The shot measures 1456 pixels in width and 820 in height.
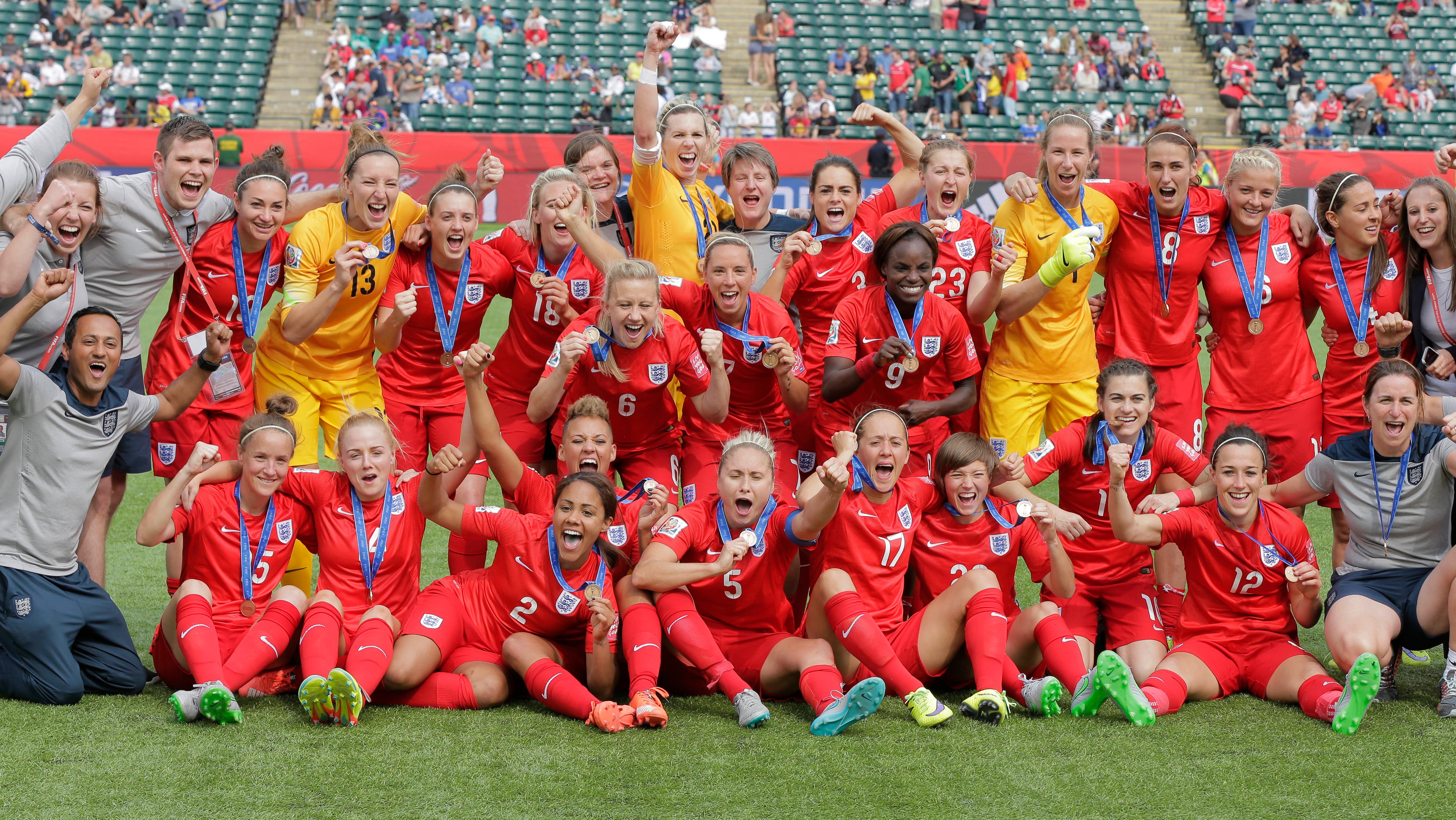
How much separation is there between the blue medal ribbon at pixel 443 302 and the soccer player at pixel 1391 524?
302cm

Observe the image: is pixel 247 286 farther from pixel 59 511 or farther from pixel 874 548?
pixel 874 548

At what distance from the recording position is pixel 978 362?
5441 millimetres

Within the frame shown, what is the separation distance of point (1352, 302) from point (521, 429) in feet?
11.7

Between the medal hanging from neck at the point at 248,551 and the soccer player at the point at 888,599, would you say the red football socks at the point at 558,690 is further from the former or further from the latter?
the medal hanging from neck at the point at 248,551

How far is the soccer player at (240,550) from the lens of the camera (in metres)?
4.57

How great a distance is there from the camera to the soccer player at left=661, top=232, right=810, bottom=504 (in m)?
5.19

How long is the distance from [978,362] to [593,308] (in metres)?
1.59

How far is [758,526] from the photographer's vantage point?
478 cm

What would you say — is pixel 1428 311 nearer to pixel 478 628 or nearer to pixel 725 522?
pixel 725 522

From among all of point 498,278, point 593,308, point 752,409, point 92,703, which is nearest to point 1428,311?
point 752,409

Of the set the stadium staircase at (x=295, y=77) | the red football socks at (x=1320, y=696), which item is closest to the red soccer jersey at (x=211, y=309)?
the red football socks at (x=1320, y=696)

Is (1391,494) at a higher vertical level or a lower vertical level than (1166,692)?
higher

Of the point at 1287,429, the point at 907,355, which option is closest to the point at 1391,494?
the point at 1287,429

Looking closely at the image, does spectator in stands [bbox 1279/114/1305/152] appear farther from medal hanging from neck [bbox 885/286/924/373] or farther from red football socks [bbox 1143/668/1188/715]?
red football socks [bbox 1143/668/1188/715]
